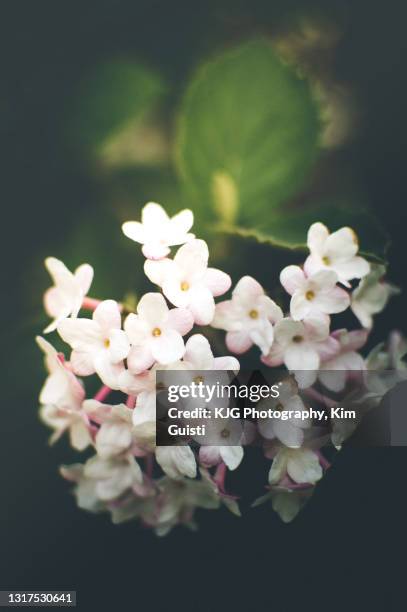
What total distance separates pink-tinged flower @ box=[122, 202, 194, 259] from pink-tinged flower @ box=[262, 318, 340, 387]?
10cm

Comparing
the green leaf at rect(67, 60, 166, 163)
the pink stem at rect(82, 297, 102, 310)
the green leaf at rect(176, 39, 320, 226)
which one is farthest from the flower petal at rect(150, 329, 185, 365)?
the green leaf at rect(67, 60, 166, 163)

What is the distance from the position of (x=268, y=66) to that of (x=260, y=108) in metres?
0.04

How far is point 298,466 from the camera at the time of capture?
56cm

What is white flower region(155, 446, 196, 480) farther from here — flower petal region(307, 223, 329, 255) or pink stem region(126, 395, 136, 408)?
flower petal region(307, 223, 329, 255)

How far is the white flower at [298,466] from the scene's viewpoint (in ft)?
1.82

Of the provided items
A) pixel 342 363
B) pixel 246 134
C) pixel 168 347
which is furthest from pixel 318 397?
pixel 246 134

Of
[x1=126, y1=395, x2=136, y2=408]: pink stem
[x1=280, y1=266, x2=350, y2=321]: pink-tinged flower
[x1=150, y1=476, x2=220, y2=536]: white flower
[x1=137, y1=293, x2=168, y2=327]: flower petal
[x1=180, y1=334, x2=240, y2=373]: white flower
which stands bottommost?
[x1=150, y1=476, x2=220, y2=536]: white flower

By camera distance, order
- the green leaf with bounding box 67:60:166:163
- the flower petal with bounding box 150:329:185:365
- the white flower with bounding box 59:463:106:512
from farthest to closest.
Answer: the green leaf with bounding box 67:60:166:163
the white flower with bounding box 59:463:106:512
the flower petal with bounding box 150:329:185:365

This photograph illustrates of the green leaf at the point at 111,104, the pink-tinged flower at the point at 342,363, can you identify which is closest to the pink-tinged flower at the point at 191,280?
the pink-tinged flower at the point at 342,363

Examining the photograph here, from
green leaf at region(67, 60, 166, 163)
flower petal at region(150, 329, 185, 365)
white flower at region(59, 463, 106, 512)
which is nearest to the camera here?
flower petal at region(150, 329, 185, 365)

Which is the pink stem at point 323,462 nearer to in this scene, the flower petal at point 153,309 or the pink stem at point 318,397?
the pink stem at point 318,397

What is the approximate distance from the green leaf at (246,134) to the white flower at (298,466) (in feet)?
0.81

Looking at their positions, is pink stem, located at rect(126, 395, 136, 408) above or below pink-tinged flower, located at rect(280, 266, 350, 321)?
below

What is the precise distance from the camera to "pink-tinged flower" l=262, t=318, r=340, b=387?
536 mm
